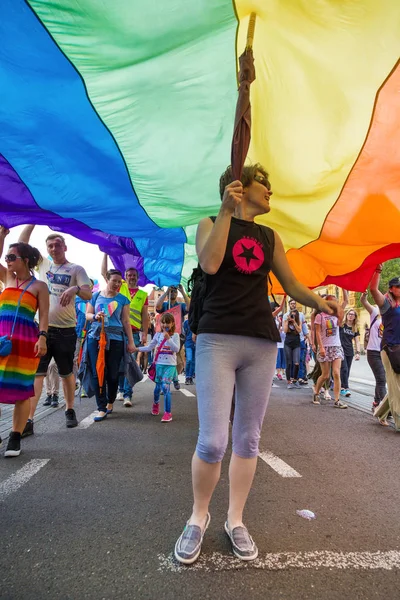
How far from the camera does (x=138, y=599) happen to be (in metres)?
1.67

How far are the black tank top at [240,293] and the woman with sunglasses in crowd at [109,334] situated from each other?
3.74 meters

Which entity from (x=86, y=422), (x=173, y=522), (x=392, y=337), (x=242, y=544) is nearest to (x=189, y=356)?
(x=86, y=422)

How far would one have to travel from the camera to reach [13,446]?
370 centimetres

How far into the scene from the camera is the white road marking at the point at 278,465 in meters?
3.39

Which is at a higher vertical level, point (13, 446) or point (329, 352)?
point (329, 352)

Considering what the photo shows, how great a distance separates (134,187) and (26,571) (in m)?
3.21

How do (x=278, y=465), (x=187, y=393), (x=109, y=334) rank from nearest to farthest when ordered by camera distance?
(x=278, y=465) < (x=109, y=334) < (x=187, y=393)

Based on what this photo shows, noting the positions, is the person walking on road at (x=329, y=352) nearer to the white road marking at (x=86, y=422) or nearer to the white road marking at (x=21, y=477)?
the white road marking at (x=86, y=422)

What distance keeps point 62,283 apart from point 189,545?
369 cm

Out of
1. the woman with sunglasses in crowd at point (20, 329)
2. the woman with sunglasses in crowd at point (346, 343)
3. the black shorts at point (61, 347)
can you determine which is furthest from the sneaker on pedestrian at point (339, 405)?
the woman with sunglasses in crowd at point (20, 329)

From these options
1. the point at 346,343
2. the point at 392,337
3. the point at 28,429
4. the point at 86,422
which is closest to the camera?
the point at 28,429

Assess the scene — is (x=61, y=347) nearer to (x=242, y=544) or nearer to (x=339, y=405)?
(x=242, y=544)

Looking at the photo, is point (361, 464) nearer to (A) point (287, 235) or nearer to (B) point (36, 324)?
(A) point (287, 235)

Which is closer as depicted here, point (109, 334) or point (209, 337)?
point (209, 337)
